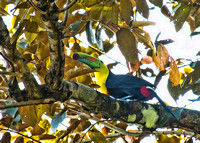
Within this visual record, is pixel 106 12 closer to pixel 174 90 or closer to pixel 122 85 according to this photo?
pixel 174 90

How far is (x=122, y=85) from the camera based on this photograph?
9.53 ft

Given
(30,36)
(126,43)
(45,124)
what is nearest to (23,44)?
(30,36)

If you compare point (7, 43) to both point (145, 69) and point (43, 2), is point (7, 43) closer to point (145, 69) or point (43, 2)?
point (43, 2)

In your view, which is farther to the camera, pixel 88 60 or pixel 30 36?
pixel 88 60

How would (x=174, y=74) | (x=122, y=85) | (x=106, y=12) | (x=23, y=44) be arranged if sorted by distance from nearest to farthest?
(x=106, y=12) < (x=23, y=44) < (x=174, y=74) < (x=122, y=85)

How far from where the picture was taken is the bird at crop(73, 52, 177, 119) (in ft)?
9.02

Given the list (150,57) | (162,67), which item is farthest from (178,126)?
(150,57)

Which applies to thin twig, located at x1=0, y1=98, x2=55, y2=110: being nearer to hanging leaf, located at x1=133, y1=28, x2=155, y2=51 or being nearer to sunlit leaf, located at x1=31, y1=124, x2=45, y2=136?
sunlit leaf, located at x1=31, y1=124, x2=45, y2=136

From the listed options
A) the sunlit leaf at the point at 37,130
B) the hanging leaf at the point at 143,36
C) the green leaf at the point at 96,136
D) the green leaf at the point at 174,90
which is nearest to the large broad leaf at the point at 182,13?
the hanging leaf at the point at 143,36

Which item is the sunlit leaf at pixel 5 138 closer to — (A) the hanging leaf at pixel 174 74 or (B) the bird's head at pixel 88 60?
(B) the bird's head at pixel 88 60

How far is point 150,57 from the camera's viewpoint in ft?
8.92

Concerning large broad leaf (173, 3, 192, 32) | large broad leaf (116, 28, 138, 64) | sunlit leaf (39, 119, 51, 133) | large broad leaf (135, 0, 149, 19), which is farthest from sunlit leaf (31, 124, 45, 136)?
large broad leaf (173, 3, 192, 32)

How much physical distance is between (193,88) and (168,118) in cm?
32

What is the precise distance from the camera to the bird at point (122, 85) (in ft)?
9.02
